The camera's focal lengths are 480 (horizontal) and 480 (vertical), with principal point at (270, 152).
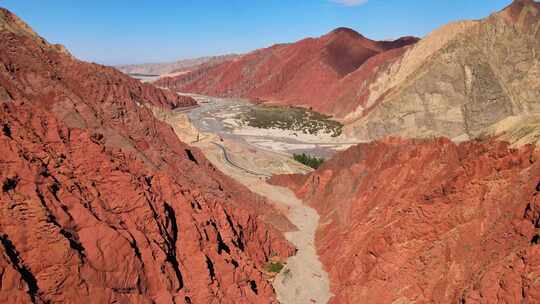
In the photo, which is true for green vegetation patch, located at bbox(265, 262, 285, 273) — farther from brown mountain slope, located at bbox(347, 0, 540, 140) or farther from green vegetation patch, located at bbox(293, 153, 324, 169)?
brown mountain slope, located at bbox(347, 0, 540, 140)

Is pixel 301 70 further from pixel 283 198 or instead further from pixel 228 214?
pixel 228 214

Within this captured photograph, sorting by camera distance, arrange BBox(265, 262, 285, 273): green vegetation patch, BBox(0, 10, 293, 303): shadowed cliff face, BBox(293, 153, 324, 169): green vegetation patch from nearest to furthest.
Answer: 1. BBox(0, 10, 293, 303): shadowed cliff face
2. BBox(265, 262, 285, 273): green vegetation patch
3. BBox(293, 153, 324, 169): green vegetation patch

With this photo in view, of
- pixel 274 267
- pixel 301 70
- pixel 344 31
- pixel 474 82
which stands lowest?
pixel 274 267

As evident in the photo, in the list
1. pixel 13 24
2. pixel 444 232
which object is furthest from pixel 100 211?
pixel 13 24

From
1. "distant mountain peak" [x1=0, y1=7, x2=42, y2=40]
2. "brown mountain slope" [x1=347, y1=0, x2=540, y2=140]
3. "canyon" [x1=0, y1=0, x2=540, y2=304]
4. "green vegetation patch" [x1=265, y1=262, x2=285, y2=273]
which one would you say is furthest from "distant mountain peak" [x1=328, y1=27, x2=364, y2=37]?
"green vegetation patch" [x1=265, y1=262, x2=285, y2=273]

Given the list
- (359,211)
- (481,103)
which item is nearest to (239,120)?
(481,103)

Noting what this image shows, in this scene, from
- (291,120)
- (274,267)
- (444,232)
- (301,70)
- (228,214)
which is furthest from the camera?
(301,70)

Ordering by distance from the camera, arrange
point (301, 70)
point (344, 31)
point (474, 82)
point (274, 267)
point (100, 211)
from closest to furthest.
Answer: point (100, 211)
point (274, 267)
point (474, 82)
point (301, 70)
point (344, 31)
